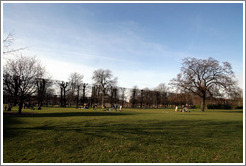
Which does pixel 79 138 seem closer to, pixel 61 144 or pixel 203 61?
pixel 61 144

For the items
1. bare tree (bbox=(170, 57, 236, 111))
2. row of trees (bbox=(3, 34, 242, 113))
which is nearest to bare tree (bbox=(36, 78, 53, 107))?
row of trees (bbox=(3, 34, 242, 113))

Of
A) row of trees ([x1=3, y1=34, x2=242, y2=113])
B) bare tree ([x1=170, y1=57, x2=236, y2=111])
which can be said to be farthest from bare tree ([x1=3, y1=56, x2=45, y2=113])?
bare tree ([x1=170, y1=57, x2=236, y2=111])

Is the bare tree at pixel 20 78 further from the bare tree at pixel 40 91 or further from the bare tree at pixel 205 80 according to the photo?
the bare tree at pixel 205 80

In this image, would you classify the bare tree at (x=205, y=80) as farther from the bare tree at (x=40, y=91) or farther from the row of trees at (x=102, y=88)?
the bare tree at (x=40, y=91)

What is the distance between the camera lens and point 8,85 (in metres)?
18.4

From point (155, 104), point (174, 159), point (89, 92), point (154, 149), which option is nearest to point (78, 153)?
point (154, 149)

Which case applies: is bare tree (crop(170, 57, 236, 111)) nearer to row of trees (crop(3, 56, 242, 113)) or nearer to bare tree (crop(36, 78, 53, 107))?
row of trees (crop(3, 56, 242, 113))

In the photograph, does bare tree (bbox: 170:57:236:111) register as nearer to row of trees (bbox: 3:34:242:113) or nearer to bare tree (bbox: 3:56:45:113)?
row of trees (bbox: 3:34:242:113)

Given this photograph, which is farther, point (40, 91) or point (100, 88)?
point (100, 88)

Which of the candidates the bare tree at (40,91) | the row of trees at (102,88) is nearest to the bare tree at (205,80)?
the row of trees at (102,88)

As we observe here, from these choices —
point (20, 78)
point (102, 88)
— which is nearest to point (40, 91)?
point (20, 78)

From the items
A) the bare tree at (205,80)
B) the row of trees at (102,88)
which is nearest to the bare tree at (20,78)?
the row of trees at (102,88)

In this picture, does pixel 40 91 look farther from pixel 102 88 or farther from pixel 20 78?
pixel 102 88

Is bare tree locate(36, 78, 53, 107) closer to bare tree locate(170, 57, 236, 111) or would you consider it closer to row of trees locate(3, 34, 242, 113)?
row of trees locate(3, 34, 242, 113)
